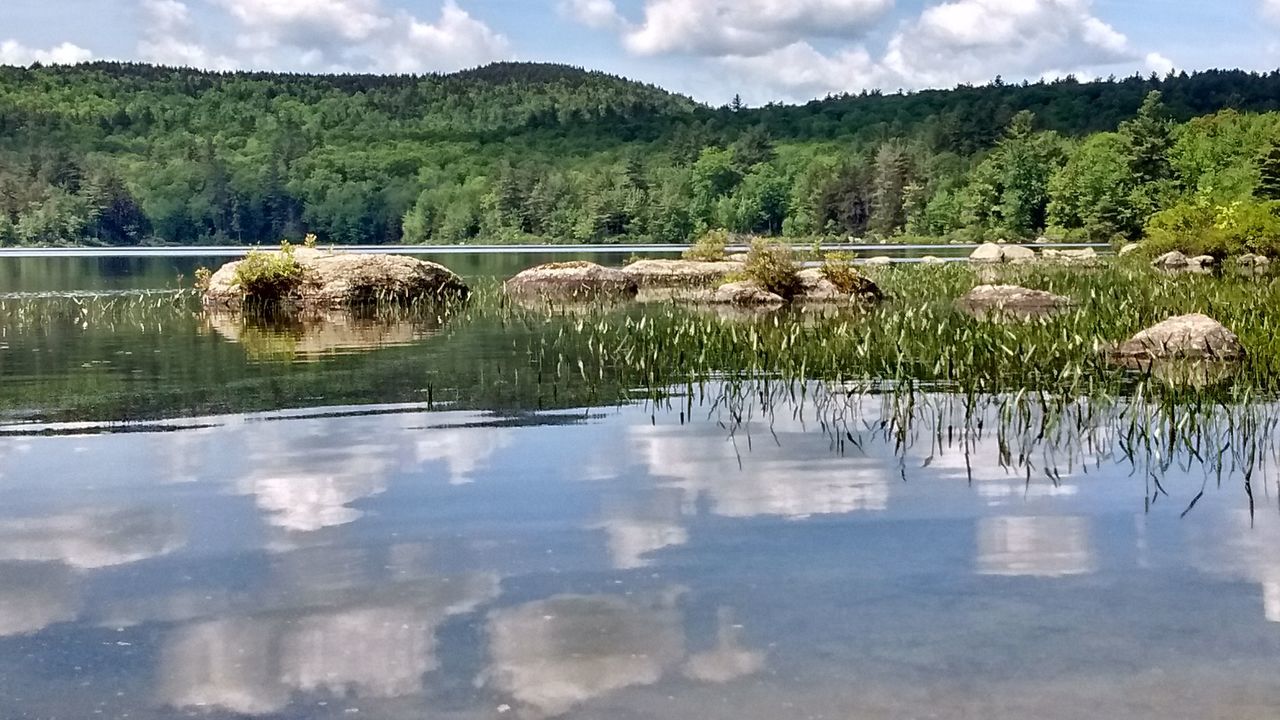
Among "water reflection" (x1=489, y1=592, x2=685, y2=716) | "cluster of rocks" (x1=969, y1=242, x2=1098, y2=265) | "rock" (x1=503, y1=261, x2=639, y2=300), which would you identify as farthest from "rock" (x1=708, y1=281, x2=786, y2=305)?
"cluster of rocks" (x1=969, y1=242, x2=1098, y2=265)

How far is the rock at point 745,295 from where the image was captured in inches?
1110

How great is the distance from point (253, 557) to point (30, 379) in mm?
10063

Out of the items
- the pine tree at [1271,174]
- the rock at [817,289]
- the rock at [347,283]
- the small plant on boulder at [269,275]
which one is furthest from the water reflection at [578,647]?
the pine tree at [1271,174]

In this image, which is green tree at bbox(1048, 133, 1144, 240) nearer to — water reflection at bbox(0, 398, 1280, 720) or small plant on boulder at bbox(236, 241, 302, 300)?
small plant on boulder at bbox(236, 241, 302, 300)

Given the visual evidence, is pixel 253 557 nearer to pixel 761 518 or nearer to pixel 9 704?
pixel 9 704

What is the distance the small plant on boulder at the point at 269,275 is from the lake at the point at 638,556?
1643 cm

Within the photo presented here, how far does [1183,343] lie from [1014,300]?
9514 millimetres

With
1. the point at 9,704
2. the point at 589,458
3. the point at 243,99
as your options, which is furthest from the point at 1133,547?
the point at 243,99

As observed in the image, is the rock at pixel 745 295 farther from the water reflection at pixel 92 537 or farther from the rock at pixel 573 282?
the water reflection at pixel 92 537

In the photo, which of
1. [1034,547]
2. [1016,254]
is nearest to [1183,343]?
[1034,547]

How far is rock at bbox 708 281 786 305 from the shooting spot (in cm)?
2819

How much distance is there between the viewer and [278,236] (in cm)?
14438

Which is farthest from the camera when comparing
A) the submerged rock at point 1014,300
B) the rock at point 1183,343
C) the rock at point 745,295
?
the rock at point 745,295

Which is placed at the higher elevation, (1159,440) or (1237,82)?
(1237,82)
